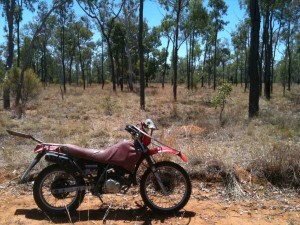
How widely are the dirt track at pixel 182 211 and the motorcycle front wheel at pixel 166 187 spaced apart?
150 millimetres

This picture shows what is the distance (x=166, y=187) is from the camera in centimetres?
503

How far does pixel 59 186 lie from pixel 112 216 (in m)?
0.83

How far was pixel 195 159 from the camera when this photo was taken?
21.0ft

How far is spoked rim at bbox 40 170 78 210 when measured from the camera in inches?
187

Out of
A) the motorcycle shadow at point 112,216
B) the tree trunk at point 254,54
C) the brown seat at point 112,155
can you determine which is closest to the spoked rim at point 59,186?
the motorcycle shadow at point 112,216

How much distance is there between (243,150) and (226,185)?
1798 mm

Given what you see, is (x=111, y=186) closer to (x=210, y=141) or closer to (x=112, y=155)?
(x=112, y=155)

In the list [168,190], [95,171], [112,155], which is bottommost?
[168,190]

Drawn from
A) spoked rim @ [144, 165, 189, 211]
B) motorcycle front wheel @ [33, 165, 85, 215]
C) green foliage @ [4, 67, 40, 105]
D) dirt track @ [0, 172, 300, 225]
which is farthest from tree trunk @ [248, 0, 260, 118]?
green foliage @ [4, 67, 40, 105]

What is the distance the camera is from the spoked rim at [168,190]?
192 inches

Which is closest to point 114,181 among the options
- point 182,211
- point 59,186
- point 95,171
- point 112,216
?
point 95,171

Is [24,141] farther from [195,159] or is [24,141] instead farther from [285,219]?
[285,219]

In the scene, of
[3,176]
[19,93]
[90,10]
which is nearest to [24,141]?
[3,176]

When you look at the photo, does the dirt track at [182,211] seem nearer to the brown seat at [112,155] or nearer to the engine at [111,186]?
the engine at [111,186]
